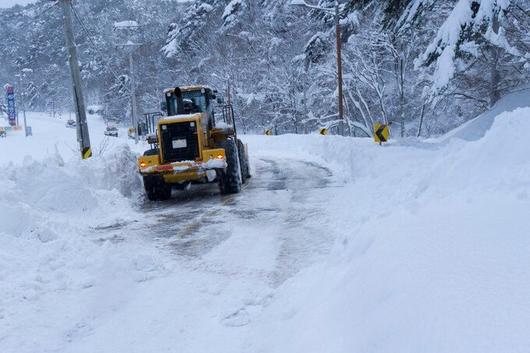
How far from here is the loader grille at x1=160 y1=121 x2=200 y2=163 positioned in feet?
40.3

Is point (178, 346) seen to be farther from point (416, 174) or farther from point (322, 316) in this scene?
point (416, 174)

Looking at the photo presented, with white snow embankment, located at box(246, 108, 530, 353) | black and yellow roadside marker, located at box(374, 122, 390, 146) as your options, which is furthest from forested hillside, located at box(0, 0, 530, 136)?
white snow embankment, located at box(246, 108, 530, 353)

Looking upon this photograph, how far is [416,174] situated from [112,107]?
8008cm

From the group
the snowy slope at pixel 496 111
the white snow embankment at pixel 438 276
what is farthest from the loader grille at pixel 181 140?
the white snow embankment at pixel 438 276

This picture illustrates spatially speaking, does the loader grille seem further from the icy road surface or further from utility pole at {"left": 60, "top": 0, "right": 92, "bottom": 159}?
utility pole at {"left": 60, "top": 0, "right": 92, "bottom": 159}

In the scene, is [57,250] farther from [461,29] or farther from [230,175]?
[461,29]

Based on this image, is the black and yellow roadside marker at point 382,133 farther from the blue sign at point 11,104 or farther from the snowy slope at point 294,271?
the blue sign at point 11,104

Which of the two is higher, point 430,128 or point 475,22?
point 475,22

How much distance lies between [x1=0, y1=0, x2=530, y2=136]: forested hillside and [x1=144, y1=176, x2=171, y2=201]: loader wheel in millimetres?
7010

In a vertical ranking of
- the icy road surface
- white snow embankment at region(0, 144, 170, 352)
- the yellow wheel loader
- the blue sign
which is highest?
the blue sign

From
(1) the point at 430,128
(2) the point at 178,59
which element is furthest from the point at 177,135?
(2) the point at 178,59

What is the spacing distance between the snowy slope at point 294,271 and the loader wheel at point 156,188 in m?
2.38

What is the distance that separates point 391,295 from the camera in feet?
10.9

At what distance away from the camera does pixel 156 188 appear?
12.2m
